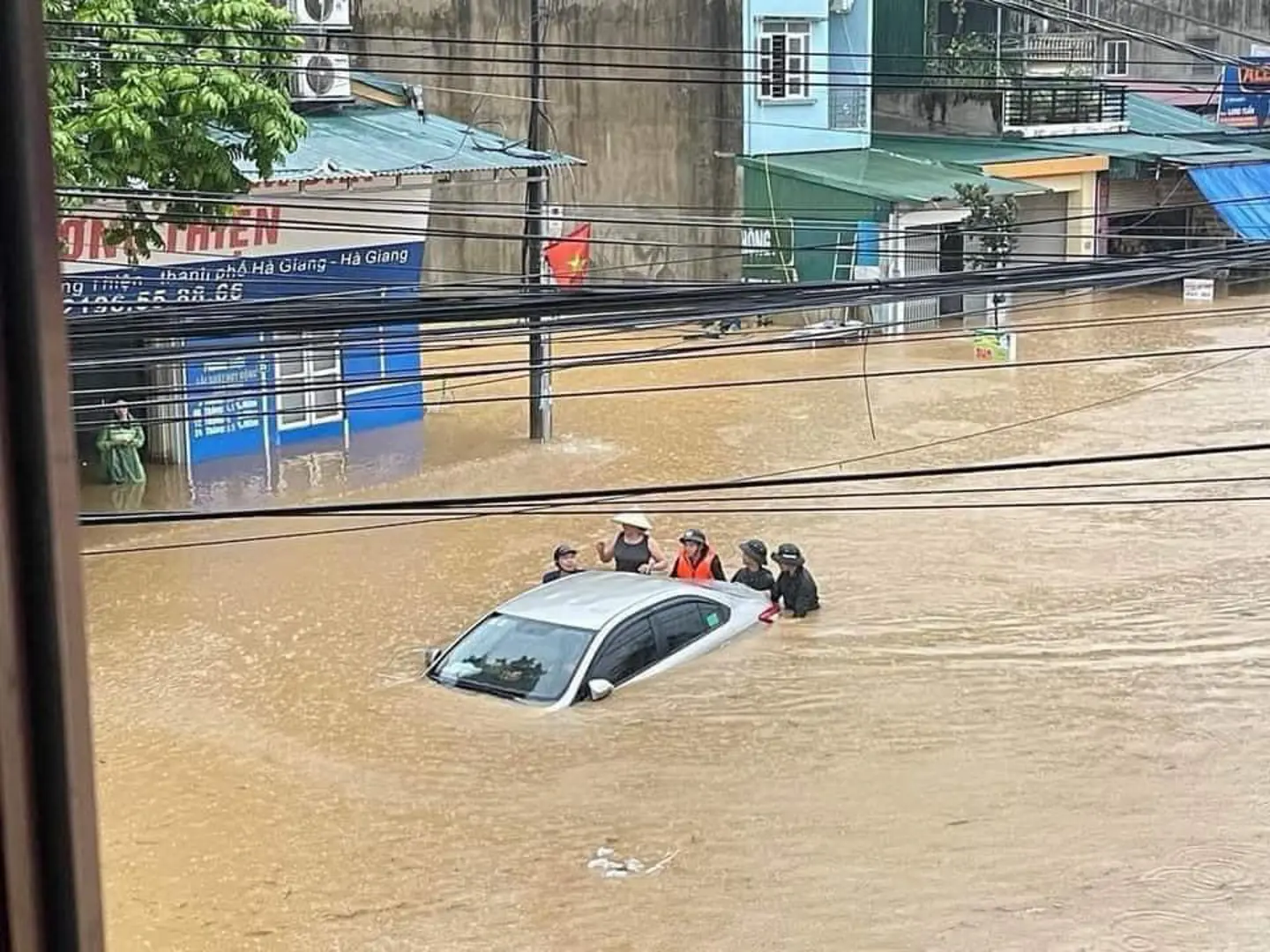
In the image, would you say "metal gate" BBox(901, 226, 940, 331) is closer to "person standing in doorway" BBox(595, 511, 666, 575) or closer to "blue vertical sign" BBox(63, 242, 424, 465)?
"blue vertical sign" BBox(63, 242, 424, 465)

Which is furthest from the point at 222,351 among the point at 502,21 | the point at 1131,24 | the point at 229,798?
the point at 1131,24

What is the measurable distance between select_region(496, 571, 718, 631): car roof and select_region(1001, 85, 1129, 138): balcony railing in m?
16.9

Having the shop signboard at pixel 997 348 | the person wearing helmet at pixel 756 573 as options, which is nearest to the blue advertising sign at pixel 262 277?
the person wearing helmet at pixel 756 573

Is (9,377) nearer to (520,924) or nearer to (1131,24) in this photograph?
(520,924)

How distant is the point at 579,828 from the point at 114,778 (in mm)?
2319

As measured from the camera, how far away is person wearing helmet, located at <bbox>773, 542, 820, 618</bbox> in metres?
9.62

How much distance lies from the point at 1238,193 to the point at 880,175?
22.2ft

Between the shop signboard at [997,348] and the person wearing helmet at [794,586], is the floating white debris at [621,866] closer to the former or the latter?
the person wearing helmet at [794,586]

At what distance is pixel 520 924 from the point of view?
6281 mm

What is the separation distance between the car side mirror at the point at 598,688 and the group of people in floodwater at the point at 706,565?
1.27 meters

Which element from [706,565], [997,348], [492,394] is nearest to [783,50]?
[997,348]

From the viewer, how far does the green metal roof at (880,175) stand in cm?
2109

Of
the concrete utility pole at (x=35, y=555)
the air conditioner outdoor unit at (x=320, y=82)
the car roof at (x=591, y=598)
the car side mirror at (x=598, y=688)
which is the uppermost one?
the air conditioner outdoor unit at (x=320, y=82)

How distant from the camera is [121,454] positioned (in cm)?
1324
